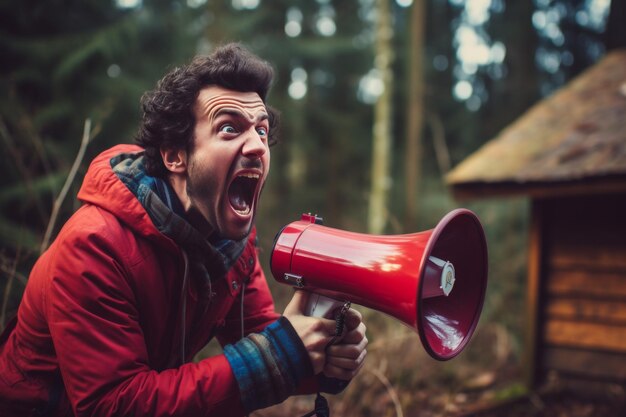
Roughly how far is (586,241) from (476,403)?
6.73 feet

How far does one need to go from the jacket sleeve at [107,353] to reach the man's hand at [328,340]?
276 mm

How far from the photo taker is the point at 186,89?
1811 mm

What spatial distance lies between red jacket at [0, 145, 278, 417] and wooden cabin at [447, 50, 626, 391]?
3.55m

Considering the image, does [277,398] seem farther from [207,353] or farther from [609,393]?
[609,393]

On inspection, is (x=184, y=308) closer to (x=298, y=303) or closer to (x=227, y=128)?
(x=298, y=303)

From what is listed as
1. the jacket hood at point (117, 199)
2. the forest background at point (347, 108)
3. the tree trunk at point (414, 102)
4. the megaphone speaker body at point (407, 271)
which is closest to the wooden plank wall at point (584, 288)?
the forest background at point (347, 108)

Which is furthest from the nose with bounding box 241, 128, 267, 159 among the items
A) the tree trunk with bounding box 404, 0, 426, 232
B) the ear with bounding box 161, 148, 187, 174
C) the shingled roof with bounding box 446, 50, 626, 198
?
the tree trunk with bounding box 404, 0, 426, 232

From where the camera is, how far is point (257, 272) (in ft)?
7.36

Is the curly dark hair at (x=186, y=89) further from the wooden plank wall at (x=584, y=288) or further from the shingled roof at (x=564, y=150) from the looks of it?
the wooden plank wall at (x=584, y=288)

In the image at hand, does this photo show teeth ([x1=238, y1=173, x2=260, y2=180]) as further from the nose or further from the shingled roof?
the shingled roof

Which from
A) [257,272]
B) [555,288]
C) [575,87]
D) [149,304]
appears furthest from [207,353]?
[575,87]

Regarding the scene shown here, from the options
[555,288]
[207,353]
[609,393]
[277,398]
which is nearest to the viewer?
[277,398]

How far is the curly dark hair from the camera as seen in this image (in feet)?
5.95

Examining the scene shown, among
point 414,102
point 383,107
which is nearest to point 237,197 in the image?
point 383,107
